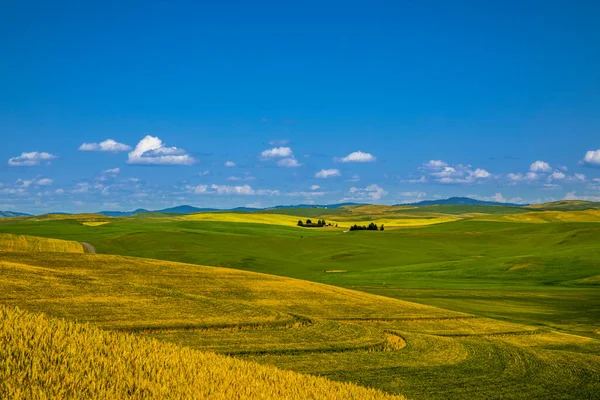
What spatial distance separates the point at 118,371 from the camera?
39.9ft

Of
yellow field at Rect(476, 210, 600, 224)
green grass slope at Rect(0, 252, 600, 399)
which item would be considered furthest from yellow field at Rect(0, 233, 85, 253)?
yellow field at Rect(476, 210, 600, 224)

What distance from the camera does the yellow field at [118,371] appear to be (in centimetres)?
1092

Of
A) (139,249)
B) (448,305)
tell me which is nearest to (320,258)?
(139,249)

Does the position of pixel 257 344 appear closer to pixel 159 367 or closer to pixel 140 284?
pixel 159 367

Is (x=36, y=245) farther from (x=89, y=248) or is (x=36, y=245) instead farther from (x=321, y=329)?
(x=321, y=329)

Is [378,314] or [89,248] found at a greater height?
[89,248]

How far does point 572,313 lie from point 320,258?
181ft

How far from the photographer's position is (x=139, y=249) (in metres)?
96.4

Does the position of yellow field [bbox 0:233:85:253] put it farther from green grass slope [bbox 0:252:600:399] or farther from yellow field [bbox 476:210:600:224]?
yellow field [bbox 476:210:600:224]

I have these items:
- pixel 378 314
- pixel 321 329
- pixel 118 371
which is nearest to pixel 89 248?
pixel 378 314

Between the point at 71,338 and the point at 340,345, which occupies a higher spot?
the point at 71,338

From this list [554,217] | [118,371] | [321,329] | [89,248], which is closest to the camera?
[118,371]

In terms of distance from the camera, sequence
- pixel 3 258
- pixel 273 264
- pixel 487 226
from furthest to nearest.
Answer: pixel 487 226
pixel 273 264
pixel 3 258

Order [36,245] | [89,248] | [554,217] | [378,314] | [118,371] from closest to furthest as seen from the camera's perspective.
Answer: [118,371]
[378,314]
[36,245]
[89,248]
[554,217]
